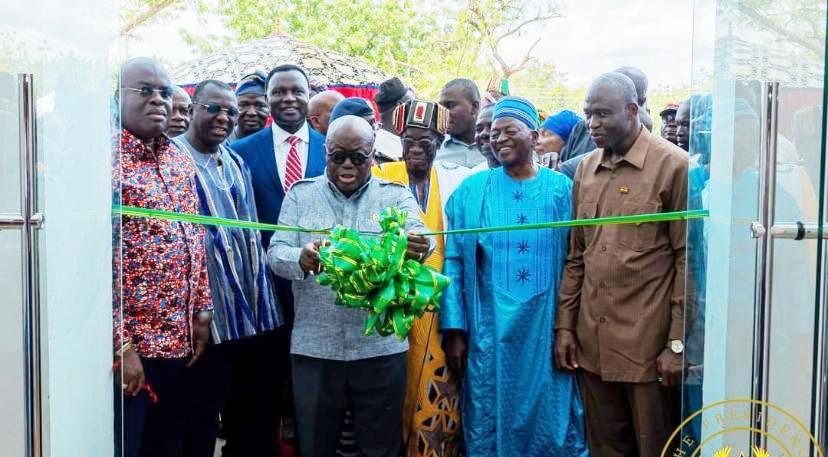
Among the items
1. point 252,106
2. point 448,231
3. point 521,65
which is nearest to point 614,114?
point 448,231

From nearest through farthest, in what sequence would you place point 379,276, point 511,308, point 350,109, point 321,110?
point 379,276
point 511,308
point 350,109
point 321,110

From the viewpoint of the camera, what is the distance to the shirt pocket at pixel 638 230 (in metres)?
4.04

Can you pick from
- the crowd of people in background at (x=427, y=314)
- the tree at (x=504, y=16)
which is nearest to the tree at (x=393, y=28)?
the tree at (x=504, y=16)

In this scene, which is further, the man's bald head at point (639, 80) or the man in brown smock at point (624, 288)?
the man's bald head at point (639, 80)

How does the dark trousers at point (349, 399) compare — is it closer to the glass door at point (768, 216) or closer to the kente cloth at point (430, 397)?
the kente cloth at point (430, 397)

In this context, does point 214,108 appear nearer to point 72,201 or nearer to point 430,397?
point 72,201

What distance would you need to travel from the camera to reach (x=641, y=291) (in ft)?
13.3

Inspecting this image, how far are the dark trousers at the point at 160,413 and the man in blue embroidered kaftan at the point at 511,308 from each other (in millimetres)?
1315

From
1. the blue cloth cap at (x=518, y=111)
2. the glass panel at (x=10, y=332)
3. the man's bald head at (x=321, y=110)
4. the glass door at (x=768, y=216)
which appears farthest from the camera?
the man's bald head at (x=321, y=110)

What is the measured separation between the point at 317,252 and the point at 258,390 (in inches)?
51.0

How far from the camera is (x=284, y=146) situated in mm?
5059

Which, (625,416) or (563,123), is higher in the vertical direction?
(563,123)

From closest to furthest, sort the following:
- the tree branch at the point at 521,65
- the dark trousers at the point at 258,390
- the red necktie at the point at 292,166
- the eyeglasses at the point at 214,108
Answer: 1. the eyeglasses at the point at 214,108
2. the dark trousers at the point at 258,390
3. the red necktie at the point at 292,166
4. the tree branch at the point at 521,65

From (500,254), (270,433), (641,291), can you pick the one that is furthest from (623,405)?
(270,433)
